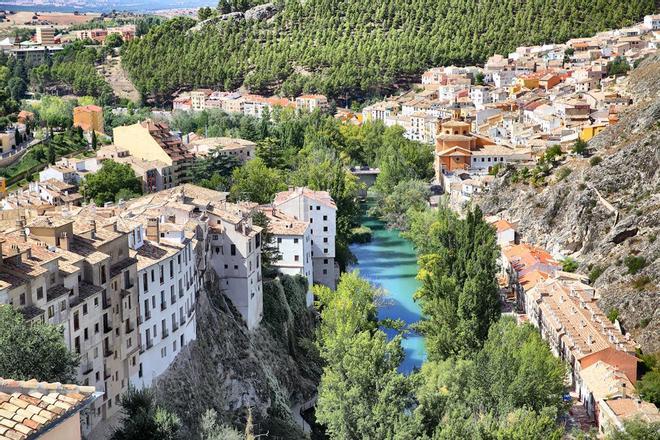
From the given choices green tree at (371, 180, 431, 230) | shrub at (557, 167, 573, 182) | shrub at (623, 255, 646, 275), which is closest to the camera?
shrub at (623, 255, 646, 275)

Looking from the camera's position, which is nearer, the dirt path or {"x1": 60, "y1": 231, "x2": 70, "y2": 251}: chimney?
{"x1": 60, "y1": 231, "x2": 70, "y2": 251}: chimney

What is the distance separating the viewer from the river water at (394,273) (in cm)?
3331

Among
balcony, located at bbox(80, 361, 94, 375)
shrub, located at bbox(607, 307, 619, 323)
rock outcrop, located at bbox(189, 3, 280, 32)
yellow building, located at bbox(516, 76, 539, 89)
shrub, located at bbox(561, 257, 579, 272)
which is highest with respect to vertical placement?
rock outcrop, located at bbox(189, 3, 280, 32)

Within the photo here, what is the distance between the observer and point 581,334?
30.2 m

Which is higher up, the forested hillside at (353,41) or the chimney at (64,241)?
the chimney at (64,241)

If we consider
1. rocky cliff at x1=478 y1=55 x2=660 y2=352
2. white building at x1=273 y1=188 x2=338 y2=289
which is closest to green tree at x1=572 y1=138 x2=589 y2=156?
rocky cliff at x1=478 y1=55 x2=660 y2=352

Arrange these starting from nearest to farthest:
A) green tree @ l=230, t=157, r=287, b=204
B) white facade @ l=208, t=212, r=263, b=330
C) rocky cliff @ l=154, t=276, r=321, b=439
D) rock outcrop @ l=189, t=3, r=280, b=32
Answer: rocky cliff @ l=154, t=276, r=321, b=439 < white facade @ l=208, t=212, r=263, b=330 < green tree @ l=230, t=157, r=287, b=204 < rock outcrop @ l=189, t=3, r=280, b=32

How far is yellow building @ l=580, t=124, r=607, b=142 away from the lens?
177 feet

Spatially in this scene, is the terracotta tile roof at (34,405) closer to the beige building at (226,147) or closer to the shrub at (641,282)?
the shrub at (641,282)

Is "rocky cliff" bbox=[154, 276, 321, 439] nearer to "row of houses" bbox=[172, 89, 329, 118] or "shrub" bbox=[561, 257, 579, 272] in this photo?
"shrub" bbox=[561, 257, 579, 272]

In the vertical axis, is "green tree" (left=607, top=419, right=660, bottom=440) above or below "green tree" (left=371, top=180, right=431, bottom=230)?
above

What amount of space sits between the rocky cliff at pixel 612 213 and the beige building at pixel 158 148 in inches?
571

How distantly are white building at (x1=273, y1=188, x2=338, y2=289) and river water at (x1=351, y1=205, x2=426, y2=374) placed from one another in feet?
7.25

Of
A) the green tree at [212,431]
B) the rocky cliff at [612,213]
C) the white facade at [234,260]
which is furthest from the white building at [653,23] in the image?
the green tree at [212,431]
